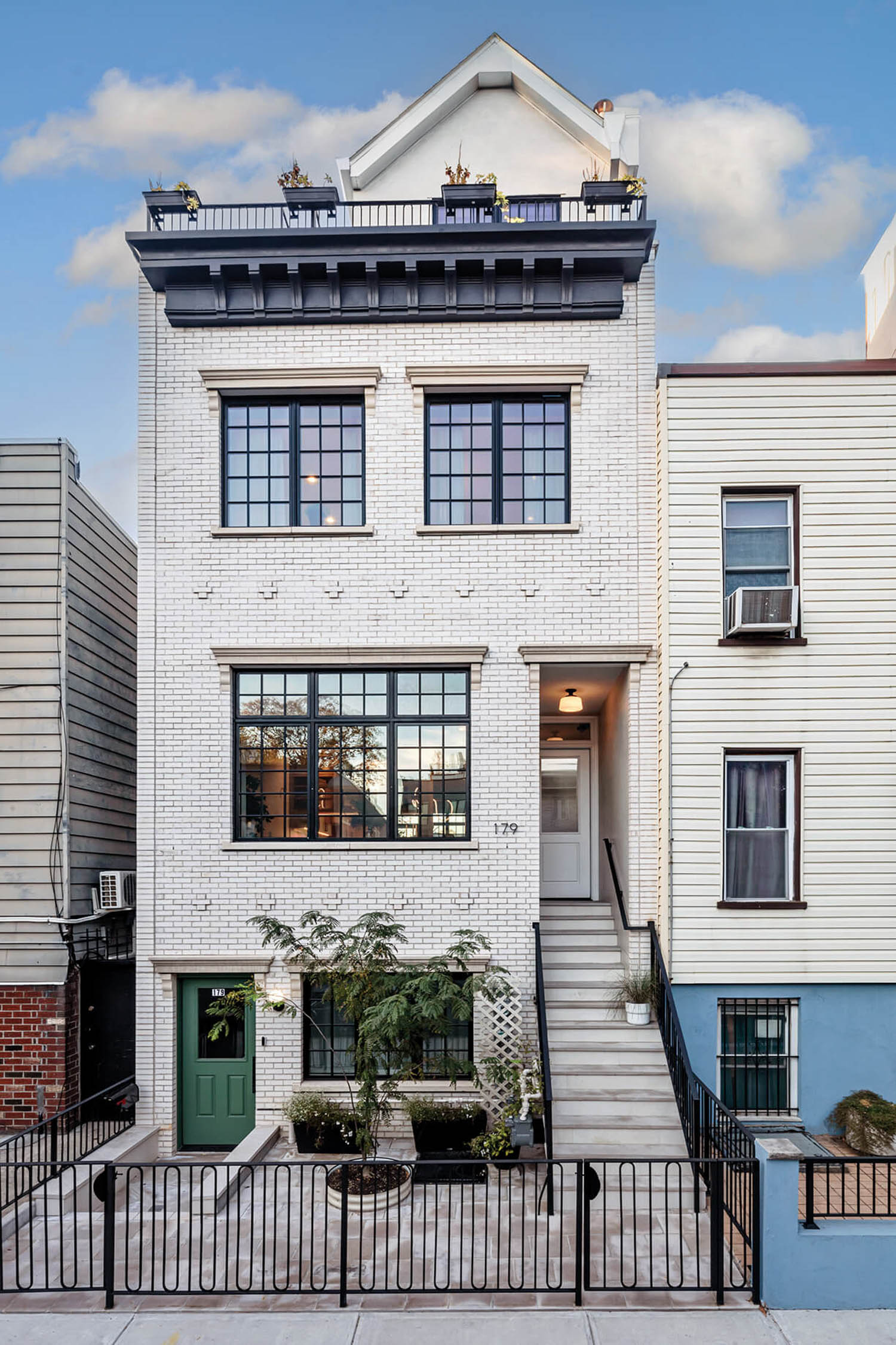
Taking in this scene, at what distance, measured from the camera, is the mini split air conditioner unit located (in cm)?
1020

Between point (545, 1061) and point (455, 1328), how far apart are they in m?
2.78

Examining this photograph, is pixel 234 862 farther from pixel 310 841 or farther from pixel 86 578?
pixel 86 578

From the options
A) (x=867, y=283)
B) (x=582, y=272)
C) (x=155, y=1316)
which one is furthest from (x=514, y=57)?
(x=155, y=1316)

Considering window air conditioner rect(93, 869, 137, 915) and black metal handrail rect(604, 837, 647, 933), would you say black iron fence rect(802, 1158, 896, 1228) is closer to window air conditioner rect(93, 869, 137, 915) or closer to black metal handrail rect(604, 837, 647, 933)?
black metal handrail rect(604, 837, 647, 933)

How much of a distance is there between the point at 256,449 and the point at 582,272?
4.72m

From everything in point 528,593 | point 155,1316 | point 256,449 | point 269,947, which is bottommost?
point 155,1316

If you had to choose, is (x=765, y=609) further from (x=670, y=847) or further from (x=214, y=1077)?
(x=214, y=1077)

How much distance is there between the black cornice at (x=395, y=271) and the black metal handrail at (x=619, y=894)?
7.20m

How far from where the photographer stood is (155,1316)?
6609mm

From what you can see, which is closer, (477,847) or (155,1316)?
(155,1316)

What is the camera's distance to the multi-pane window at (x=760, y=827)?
10477 millimetres

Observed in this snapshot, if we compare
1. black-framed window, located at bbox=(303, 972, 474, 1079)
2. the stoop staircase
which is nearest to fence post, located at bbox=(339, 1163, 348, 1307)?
the stoop staircase

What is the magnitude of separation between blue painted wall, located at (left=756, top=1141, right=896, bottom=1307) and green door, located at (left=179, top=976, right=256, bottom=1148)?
244 inches

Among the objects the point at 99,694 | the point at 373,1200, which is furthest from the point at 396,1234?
the point at 99,694
